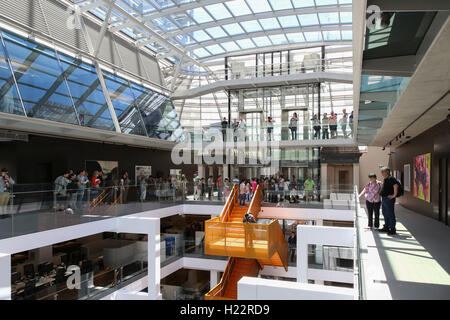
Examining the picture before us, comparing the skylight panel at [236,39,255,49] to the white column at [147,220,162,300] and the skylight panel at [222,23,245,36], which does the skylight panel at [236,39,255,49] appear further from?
the white column at [147,220,162,300]

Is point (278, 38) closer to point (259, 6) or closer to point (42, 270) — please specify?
point (259, 6)

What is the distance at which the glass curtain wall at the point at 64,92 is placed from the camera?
12.4 metres

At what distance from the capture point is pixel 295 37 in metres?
22.5

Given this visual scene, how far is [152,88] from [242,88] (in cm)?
628

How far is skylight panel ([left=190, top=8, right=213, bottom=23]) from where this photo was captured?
1907 centimetres

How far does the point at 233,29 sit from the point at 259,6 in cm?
323

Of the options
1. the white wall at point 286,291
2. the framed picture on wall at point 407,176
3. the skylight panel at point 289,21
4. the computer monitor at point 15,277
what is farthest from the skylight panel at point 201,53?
the white wall at point 286,291

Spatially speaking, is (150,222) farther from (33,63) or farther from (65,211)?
(33,63)

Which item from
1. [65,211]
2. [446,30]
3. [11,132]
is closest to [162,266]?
[65,211]

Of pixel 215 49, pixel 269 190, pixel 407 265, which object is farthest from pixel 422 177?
pixel 215 49

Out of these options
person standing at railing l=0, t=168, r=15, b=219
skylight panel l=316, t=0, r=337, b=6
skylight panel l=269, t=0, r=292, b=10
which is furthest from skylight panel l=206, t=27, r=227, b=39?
person standing at railing l=0, t=168, r=15, b=219

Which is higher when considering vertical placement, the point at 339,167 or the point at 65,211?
the point at 339,167

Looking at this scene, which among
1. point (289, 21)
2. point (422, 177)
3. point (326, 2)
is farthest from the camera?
point (289, 21)
